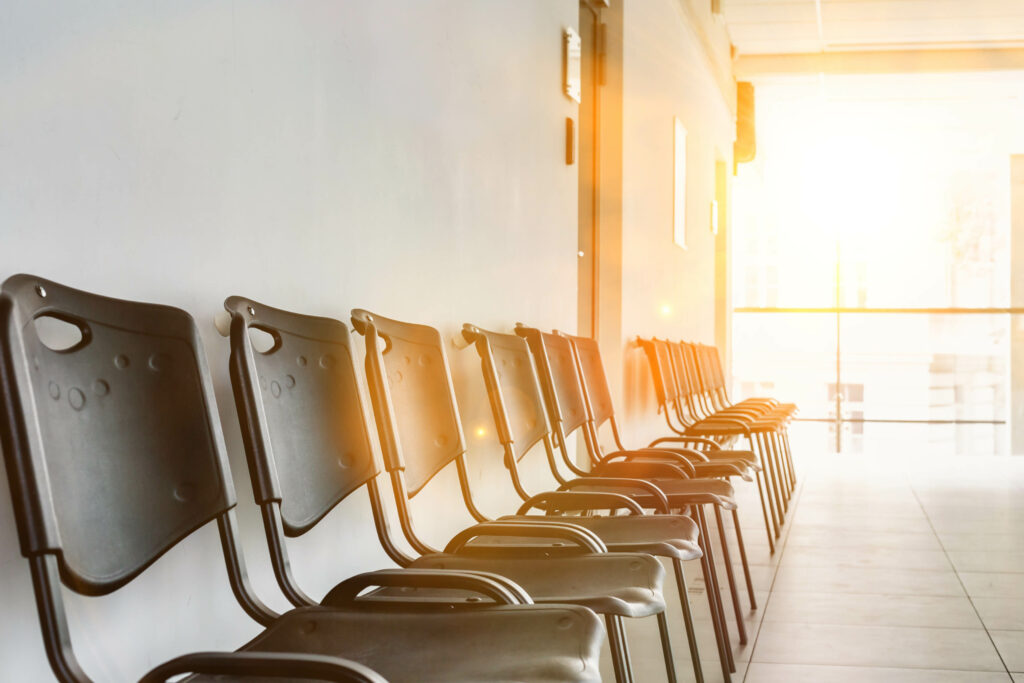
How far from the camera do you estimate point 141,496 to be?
1332mm

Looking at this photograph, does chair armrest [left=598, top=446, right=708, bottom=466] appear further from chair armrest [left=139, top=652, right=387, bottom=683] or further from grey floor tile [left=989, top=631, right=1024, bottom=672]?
chair armrest [left=139, top=652, right=387, bottom=683]

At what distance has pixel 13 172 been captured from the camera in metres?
1.31

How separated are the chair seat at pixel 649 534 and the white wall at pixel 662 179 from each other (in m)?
2.70

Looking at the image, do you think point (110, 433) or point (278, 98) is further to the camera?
point (278, 98)

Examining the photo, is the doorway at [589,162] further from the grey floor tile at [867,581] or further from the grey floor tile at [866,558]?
the grey floor tile at [867,581]

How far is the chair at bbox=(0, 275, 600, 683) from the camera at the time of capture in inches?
43.9

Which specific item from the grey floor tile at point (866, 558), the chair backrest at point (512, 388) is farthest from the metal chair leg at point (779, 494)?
the chair backrest at point (512, 388)

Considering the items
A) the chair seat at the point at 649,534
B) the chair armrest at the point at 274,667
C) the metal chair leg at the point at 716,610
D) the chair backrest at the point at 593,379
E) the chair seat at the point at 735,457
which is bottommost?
the metal chair leg at the point at 716,610

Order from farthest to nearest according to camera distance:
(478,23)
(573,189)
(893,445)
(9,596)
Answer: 1. (893,445)
2. (573,189)
3. (478,23)
4. (9,596)

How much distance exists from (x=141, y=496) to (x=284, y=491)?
0.37 m

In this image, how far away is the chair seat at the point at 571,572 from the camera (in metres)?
1.72

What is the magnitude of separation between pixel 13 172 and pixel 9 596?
0.52 meters

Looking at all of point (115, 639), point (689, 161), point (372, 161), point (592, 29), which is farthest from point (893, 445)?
point (115, 639)

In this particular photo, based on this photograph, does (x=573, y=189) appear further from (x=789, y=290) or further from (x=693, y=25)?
(x=789, y=290)
